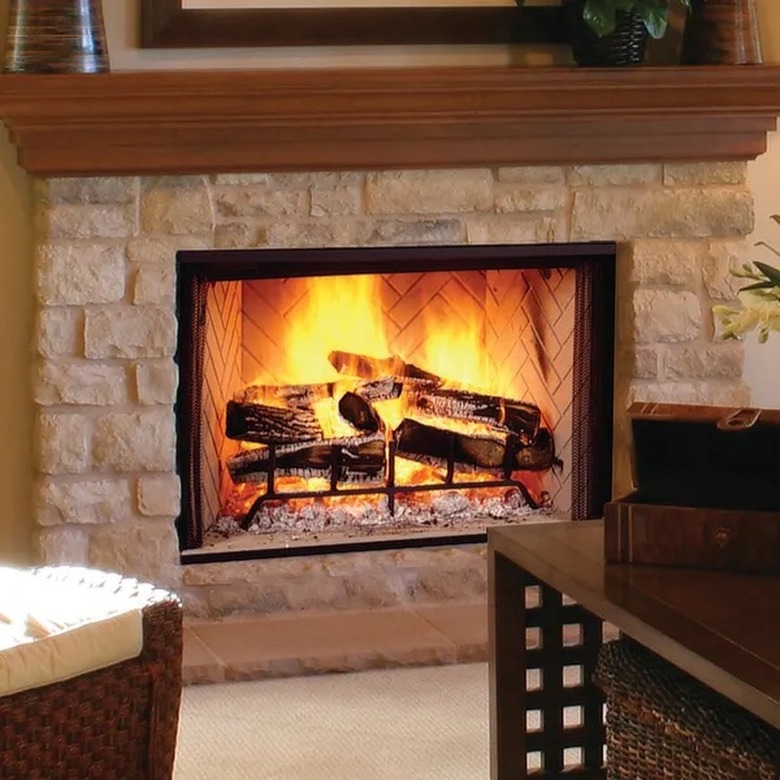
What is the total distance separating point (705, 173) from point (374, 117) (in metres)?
0.82

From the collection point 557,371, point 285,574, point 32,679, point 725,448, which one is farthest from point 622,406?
point 32,679

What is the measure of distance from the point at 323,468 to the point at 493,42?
1.10m

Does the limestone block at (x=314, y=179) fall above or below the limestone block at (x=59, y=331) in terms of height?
above

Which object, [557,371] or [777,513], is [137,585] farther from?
[557,371]

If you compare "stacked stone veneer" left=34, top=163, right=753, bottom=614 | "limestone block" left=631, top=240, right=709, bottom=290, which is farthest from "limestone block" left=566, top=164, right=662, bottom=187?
"limestone block" left=631, top=240, right=709, bottom=290

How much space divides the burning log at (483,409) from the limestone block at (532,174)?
625mm

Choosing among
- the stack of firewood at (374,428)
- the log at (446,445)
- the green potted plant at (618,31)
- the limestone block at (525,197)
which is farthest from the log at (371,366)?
the green potted plant at (618,31)

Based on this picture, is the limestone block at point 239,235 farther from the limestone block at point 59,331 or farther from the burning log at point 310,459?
the burning log at point 310,459

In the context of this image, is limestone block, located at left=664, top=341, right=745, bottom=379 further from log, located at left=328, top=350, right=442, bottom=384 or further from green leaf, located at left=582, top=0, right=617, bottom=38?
green leaf, located at left=582, top=0, right=617, bottom=38

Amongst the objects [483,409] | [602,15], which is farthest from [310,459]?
[602,15]

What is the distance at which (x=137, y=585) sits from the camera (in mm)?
2451

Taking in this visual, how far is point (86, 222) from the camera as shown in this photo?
3506 mm

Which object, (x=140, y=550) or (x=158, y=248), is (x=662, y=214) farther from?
(x=140, y=550)

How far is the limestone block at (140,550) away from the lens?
11.8ft
